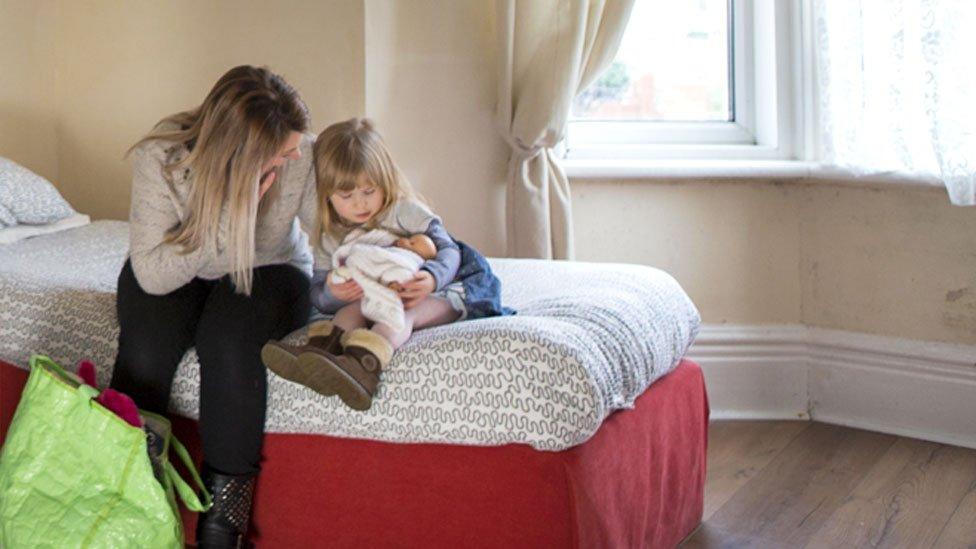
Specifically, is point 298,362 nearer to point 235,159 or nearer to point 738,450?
point 235,159

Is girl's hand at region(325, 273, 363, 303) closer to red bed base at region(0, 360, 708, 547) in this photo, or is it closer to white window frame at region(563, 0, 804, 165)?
red bed base at region(0, 360, 708, 547)

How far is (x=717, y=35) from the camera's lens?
10.9ft

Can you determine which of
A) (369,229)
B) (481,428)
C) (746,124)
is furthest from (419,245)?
A: (746,124)

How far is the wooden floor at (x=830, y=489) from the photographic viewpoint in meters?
2.41

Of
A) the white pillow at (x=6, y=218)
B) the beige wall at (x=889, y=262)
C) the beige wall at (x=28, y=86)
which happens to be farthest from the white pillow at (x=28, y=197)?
the beige wall at (x=889, y=262)

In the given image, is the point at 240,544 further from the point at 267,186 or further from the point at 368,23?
the point at 368,23

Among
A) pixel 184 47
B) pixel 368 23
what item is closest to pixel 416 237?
pixel 368 23

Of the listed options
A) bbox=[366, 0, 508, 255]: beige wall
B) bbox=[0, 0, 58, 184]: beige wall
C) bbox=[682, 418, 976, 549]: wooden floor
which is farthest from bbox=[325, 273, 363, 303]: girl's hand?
bbox=[0, 0, 58, 184]: beige wall

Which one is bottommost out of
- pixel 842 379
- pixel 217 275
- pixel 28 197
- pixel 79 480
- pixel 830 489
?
pixel 830 489

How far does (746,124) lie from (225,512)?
1.84 meters

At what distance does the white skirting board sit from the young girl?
1227 millimetres

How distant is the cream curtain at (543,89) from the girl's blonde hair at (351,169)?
2.88 ft

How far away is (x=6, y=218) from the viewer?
289 centimetres

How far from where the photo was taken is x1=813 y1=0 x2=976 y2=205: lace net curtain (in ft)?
9.13
